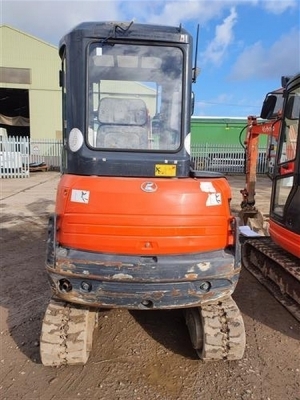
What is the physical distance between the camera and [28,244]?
6875 millimetres

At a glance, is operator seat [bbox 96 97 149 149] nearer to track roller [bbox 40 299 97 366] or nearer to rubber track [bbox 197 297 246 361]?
track roller [bbox 40 299 97 366]

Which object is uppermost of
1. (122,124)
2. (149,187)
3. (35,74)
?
(35,74)

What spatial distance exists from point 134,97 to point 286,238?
8.26 ft

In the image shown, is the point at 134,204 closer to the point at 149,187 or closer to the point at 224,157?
the point at 149,187

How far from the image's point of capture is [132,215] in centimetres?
288

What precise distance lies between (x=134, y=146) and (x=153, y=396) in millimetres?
1976

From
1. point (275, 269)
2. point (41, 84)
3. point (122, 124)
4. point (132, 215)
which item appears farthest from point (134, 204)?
point (41, 84)

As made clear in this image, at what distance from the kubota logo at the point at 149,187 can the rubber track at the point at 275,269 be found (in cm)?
219

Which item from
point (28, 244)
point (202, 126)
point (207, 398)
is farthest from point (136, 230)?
point (202, 126)

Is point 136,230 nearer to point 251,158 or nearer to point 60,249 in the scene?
point 60,249

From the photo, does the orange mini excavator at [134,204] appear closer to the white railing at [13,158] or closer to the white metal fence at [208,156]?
the white railing at [13,158]

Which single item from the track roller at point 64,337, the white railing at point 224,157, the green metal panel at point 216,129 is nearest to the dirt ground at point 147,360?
the track roller at point 64,337

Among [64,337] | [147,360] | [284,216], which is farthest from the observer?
[284,216]

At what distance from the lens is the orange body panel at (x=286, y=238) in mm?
4141
